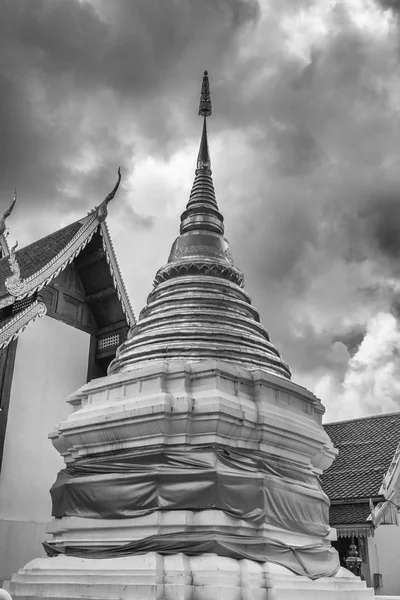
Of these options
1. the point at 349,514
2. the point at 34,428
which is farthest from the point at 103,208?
the point at 349,514

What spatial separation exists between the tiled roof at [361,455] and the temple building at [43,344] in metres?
4.11

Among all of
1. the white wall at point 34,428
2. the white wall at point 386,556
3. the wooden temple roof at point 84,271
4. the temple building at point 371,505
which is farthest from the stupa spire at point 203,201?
the white wall at point 386,556

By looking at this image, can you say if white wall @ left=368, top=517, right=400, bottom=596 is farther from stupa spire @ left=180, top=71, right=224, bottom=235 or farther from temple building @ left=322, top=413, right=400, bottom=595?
stupa spire @ left=180, top=71, right=224, bottom=235

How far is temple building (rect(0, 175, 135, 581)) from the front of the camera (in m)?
8.63

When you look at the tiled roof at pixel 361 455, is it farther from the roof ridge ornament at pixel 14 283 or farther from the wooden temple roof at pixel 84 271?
the roof ridge ornament at pixel 14 283

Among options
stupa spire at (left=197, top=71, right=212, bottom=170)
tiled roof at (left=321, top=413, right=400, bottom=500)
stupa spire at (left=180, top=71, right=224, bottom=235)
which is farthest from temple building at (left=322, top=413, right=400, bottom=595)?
stupa spire at (left=197, top=71, right=212, bottom=170)

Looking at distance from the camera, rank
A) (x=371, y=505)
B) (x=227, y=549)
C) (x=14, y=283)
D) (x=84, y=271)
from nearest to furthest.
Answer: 1. (x=227, y=549)
2. (x=14, y=283)
3. (x=371, y=505)
4. (x=84, y=271)

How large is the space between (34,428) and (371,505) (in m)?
4.85

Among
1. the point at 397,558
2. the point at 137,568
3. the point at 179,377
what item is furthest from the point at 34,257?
the point at 397,558

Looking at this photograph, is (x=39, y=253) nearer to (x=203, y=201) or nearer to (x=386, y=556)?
(x=203, y=201)

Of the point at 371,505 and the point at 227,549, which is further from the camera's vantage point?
the point at 371,505

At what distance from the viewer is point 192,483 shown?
4984 millimetres

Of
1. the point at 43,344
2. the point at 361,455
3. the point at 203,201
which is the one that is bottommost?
the point at 361,455

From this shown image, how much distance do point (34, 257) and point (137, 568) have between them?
6.47 metres
